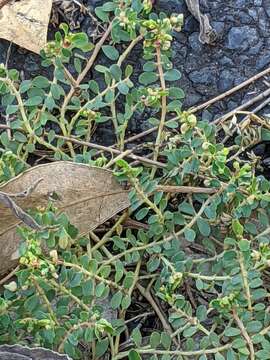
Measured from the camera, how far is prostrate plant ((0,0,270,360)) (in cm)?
213

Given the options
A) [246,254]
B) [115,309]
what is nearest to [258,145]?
[246,254]

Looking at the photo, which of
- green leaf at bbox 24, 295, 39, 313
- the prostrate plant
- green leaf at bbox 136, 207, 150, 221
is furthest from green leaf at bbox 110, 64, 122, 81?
green leaf at bbox 24, 295, 39, 313

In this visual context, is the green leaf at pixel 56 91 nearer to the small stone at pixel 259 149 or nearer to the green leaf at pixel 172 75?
the green leaf at pixel 172 75

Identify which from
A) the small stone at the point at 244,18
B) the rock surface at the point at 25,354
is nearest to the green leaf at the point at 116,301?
the rock surface at the point at 25,354

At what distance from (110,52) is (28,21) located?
26 centimetres

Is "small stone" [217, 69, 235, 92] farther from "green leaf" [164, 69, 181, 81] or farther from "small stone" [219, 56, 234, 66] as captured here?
"green leaf" [164, 69, 181, 81]

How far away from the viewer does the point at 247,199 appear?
2.21m

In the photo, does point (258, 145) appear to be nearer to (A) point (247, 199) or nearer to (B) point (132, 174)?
(A) point (247, 199)

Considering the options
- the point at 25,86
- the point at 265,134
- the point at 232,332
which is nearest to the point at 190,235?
the point at 232,332

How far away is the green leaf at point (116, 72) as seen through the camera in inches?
92.2

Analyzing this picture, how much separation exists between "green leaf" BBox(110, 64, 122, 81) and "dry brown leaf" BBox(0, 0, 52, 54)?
0.25 meters

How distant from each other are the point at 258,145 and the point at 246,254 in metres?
0.40

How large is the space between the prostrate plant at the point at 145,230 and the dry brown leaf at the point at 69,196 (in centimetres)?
4

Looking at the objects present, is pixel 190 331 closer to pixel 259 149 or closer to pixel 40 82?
pixel 259 149
